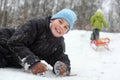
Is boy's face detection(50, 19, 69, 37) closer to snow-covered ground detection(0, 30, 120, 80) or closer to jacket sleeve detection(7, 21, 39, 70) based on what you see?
jacket sleeve detection(7, 21, 39, 70)

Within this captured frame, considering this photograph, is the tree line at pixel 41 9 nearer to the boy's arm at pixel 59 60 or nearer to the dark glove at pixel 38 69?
the boy's arm at pixel 59 60

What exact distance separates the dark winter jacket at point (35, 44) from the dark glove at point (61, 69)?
15 centimetres

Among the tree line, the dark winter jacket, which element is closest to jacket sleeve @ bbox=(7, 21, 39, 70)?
the dark winter jacket

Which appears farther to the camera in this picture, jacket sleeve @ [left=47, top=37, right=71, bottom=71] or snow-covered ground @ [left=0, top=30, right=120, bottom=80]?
jacket sleeve @ [left=47, top=37, right=71, bottom=71]

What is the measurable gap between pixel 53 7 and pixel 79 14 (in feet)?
9.71

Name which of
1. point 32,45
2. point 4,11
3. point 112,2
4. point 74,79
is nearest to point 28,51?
point 32,45

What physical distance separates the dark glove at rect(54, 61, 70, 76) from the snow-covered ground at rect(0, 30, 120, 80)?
2.6 inches

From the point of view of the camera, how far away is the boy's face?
3.91 m

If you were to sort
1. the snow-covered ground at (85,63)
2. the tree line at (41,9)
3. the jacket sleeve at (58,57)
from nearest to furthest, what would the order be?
the snow-covered ground at (85,63)
the jacket sleeve at (58,57)
the tree line at (41,9)

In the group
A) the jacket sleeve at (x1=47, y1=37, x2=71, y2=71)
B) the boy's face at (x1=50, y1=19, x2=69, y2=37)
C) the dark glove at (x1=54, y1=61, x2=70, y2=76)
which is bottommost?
the dark glove at (x1=54, y1=61, x2=70, y2=76)

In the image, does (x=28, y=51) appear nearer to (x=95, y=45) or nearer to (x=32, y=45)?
(x=32, y=45)

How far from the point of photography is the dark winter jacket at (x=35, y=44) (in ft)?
12.4

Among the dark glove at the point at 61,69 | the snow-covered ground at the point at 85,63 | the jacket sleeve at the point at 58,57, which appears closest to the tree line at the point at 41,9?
the snow-covered ground at the point at 85,63

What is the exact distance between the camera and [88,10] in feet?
116
